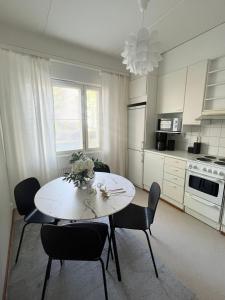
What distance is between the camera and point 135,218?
1.63 metres

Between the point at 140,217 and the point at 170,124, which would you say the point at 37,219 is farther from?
the point at 170,124

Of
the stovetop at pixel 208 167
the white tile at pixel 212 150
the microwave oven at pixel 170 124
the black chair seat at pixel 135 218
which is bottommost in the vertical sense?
the black chair seat at pixel 135 218

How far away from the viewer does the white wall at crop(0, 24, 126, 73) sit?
217 centimetres

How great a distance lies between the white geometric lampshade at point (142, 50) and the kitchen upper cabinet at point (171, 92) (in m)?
1.52

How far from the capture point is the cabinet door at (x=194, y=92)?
2.35 metres

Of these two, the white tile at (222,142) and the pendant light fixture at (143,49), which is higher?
the pendant light fixture at (143,49)

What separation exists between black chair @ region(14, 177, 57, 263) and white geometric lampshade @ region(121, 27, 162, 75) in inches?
67.4

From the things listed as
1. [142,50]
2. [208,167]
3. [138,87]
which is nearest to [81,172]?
[142,50]

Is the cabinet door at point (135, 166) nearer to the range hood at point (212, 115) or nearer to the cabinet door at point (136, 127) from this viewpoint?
the cabinet door at point (136, 127)

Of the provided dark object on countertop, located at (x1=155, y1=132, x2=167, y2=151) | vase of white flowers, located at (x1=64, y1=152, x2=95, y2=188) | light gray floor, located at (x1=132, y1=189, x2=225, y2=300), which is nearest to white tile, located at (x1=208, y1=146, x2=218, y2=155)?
dark object on countertop, located at (x1=155, y1=132, x2=167, y2=151)

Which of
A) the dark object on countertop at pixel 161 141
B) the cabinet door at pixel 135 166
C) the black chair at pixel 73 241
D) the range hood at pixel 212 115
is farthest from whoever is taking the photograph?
the cabinet door at pixel 135 166

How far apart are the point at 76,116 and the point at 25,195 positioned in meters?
1.69

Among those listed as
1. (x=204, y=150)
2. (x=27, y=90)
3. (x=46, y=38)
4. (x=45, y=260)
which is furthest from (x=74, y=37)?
(x=45, y=260)

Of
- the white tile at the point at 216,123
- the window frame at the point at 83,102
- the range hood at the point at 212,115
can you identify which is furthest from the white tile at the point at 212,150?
the window frame at the point at 83,102
